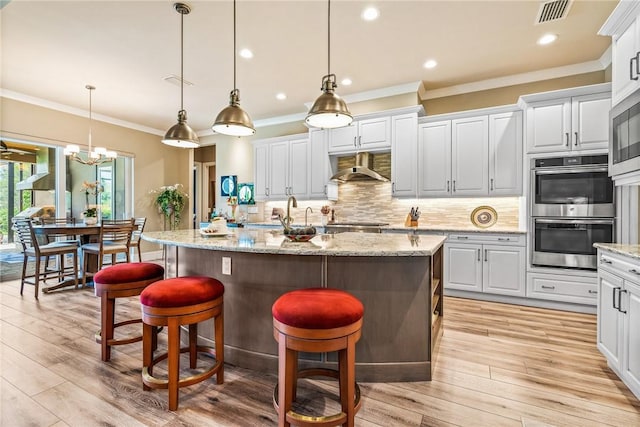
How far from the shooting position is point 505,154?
392 centimetres

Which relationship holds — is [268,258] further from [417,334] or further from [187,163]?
[187,163]

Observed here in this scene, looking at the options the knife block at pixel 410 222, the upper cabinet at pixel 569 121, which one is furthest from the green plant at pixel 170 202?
the upper cabinet at pixel 569 121

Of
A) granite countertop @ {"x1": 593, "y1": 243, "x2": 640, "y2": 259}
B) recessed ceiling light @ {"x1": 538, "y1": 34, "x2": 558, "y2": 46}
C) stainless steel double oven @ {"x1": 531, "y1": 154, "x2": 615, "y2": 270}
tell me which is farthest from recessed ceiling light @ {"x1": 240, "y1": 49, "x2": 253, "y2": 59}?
granite countertop @ {"x1": 593, "y1": 243, "x2": 640, "y2": 259}

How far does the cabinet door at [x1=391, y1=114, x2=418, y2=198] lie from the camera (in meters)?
4.38

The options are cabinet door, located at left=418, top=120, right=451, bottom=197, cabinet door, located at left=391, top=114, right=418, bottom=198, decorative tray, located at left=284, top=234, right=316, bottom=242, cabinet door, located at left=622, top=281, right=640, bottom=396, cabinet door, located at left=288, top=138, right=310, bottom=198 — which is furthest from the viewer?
cabinet door, located at left=288, top=138, right=310, bottom=198

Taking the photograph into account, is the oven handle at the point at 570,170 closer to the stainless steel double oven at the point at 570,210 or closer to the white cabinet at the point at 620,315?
the stainless steel double oven at the point at 570,210

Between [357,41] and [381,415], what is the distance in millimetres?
3497

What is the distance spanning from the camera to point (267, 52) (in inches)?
144

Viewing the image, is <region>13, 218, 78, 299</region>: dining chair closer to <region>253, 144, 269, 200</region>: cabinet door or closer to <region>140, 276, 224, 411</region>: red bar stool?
<region>253, 144, 269, 200</region>: cabinet door

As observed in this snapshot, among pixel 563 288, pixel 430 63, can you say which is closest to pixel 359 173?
pixel 430 63

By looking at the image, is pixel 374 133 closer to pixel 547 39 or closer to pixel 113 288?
pixel 547 39

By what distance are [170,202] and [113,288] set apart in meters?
5.13

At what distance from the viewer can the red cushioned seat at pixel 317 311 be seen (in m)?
1.41

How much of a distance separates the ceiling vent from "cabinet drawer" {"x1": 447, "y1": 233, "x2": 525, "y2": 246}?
2.29 meters
